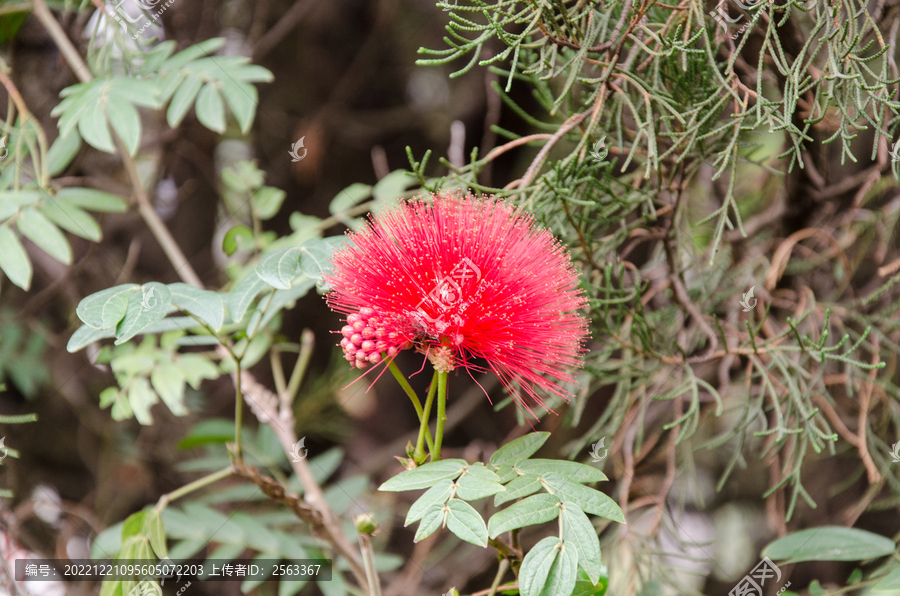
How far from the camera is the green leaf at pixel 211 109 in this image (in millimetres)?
1407

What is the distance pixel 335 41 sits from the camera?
9.10 ft

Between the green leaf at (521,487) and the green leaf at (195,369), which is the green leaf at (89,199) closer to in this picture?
the green leaf at (195,369)

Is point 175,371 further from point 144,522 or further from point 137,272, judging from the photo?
point 137,272

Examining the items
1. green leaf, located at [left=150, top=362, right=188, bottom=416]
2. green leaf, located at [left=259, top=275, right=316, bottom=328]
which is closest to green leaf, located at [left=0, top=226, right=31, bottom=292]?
green leaf, located at [left=150, top=362, right=188, bottom=416]

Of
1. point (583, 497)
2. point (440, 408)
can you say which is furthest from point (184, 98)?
point (583, 497)

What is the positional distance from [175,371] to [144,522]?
364 millimetres

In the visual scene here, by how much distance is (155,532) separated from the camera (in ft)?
4.13

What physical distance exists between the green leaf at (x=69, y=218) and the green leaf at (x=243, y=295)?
592 mm

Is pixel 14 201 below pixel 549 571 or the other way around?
the other way around

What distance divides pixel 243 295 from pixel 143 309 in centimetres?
16

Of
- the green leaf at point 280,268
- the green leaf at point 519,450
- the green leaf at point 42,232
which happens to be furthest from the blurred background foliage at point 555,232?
the green leaf at point 519,450

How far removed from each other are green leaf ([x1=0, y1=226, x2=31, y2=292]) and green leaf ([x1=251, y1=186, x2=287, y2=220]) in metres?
0.55

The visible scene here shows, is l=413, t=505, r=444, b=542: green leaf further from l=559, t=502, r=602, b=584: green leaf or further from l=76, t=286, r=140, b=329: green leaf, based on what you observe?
l=76, t=286, r=140, b=329: green leaf

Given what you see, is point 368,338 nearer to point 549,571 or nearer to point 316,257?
point 316,257
